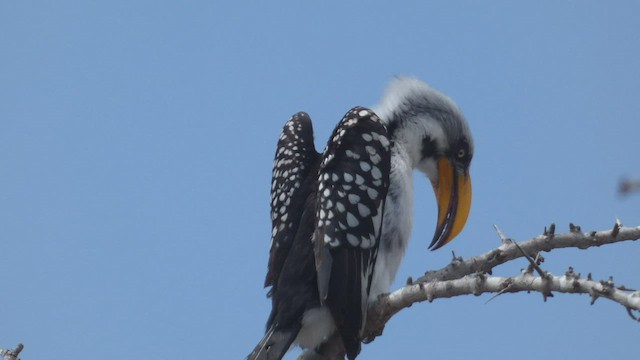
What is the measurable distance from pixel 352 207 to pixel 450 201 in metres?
1.54

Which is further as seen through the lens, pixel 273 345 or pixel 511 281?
pixel 273 345

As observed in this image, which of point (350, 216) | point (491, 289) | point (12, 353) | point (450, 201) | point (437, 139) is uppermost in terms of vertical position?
point (437, 139)

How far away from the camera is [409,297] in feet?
15.6

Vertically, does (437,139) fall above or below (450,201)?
above

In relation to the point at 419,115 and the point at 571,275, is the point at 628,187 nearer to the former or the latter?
the point at 571,275

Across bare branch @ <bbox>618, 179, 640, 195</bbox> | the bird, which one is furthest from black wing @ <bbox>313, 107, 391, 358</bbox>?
bare branch @ <bbox>618, 179, 640, 195</bbox>

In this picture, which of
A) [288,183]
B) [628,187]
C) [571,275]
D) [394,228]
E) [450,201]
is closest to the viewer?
[628,187]

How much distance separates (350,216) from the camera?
17.9 ft

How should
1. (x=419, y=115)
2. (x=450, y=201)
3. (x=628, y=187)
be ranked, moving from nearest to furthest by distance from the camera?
(x=628, y=187) → (x=419, y=115) → (x=450, y=201)

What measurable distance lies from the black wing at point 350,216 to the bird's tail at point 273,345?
1.03 feet

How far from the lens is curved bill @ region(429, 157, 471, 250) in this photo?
669 centimetres

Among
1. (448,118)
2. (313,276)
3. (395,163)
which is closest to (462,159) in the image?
(448,118)

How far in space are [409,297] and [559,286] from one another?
45.3 inches

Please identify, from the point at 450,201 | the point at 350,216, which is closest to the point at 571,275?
the point at 350,216
